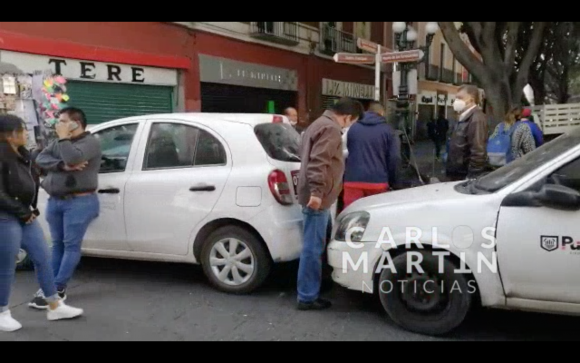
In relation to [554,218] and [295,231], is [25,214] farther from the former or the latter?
[554,218]

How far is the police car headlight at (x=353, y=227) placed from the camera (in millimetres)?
3783

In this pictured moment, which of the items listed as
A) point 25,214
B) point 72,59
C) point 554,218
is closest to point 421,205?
point 554,218

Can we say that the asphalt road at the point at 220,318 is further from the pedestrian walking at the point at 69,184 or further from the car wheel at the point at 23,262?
the pedestrian walking at the point at 69,184

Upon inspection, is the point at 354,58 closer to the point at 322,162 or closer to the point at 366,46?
the point at 366,46

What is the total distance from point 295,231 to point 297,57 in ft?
40.6

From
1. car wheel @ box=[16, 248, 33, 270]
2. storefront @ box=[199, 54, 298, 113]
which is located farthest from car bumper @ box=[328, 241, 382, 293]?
storefront @ box=[199, 54, 298, 113]

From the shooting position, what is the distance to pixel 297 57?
52.4ft

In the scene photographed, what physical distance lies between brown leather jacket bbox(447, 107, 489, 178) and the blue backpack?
2.91 feet

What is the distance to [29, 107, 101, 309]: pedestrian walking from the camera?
13.3 feet

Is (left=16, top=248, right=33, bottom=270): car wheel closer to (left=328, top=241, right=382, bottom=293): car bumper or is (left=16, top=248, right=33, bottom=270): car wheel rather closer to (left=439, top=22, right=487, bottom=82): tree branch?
(left=328, top=241, right=382, bottom=293): car bumper

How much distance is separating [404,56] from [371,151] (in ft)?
14.1

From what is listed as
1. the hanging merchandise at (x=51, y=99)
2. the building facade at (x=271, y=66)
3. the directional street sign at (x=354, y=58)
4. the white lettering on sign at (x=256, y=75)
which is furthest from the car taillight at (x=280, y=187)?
the white lettering on sign at (x=256, y=75)
